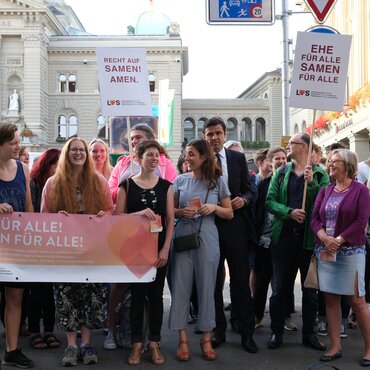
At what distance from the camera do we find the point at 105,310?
569 cm

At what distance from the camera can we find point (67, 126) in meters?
65.0

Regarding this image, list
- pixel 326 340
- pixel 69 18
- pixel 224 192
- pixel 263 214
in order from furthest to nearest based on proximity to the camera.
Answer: pixel 69 18 < pixel 263 214 < pixel 326 340 < pixel 224 192

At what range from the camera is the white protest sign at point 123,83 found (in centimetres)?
682

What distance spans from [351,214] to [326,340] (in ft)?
5.82

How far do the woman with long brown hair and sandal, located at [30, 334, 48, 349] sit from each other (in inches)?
54.5

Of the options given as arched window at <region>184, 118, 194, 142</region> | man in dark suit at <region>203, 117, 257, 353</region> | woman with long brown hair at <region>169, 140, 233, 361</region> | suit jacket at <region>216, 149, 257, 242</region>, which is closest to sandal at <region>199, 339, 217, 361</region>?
woman with long brown hair at <region>169, 140, 233, 361</region>

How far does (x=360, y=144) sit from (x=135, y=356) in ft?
71.2

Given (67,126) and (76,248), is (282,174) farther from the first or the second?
(67,126)

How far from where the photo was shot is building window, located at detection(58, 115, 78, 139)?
6462 centimetres

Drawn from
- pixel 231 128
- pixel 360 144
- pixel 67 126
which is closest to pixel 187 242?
pixel 360 144

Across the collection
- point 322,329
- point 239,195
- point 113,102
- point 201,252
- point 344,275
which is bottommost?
point 322,329

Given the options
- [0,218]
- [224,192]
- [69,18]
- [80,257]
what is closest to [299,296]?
[224,192]

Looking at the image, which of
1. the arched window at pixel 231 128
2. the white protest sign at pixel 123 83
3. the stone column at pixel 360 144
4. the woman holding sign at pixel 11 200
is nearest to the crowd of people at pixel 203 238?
the woman holding sign at pixel 11 200

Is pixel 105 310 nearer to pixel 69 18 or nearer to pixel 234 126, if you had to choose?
pixel 234 126
